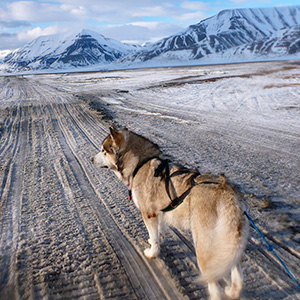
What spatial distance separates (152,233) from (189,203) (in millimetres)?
1002

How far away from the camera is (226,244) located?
2.40 metres

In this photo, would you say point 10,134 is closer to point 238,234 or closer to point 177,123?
point 177,123

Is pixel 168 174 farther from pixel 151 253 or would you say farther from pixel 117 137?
pixel 151 253

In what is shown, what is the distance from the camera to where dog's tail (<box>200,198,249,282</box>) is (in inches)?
92.6

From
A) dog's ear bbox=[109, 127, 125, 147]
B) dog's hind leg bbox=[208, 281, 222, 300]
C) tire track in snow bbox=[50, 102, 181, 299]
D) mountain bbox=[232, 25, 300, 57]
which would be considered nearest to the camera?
dog's hind leg bbox=[208, 281, 222, 300]

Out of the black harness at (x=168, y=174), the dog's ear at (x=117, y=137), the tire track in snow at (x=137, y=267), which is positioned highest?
the dog's ear at (x=117, y=137)

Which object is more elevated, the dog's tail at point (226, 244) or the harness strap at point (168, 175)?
the harness strap at point (168, 175)

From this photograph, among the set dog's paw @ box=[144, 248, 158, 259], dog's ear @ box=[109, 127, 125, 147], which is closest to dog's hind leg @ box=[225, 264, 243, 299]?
dog's paw @ box=[144, 248, 158, 259]

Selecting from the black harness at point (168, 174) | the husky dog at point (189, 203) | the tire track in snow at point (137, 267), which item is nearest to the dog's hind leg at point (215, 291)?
the husky dog at point (189, 203)

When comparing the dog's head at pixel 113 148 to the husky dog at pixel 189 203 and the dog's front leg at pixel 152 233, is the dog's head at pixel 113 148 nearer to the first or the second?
the husky dog at pixel 189 203

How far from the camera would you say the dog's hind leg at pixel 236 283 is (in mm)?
2891

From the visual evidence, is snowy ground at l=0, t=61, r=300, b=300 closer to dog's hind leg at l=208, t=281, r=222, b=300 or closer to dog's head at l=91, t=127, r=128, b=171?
dog's hind leg at l=208, t=281, r=222, b=300

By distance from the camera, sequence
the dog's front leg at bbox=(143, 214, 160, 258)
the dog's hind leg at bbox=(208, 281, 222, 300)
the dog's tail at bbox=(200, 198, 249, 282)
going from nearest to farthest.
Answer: the dog's tail at bbox=(200, 198, 249, 282), the dog's hind leg at bbox=(208, 281, 222, 300), the dog's front leg at bbox=(143, 214, 160, 258)

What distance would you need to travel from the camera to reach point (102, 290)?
3.09 m
